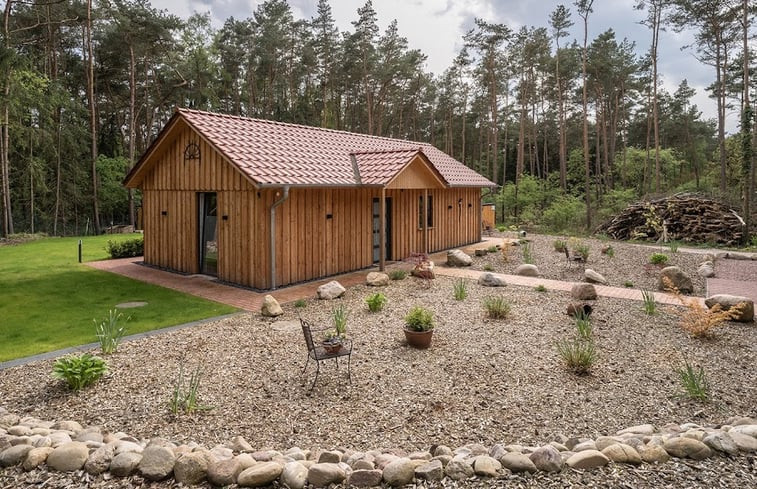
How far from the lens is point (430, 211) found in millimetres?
15680

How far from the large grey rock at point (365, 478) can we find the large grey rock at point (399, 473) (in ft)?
0.18

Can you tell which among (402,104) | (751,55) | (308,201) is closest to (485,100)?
(402,104)

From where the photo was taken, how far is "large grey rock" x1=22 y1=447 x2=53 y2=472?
338 centimetres

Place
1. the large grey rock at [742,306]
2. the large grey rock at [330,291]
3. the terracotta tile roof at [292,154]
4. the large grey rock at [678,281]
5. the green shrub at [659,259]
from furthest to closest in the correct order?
the green shrub at [659,259], the terracotta tile roof at [292,154], the large grey rock at [678,281], the large grey rock at [330,291], the large grey rock at [742,306]

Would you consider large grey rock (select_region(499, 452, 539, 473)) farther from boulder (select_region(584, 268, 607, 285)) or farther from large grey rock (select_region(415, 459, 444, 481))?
boulder (select_region(584, 268, 607, 285))

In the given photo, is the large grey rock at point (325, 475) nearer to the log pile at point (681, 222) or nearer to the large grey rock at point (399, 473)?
the large grey rock at point (399, 473)

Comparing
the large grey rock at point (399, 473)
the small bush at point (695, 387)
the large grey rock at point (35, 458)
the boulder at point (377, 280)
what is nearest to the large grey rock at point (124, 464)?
the large grey rock at point (35, 458)

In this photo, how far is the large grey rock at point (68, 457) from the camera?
11.0 feet

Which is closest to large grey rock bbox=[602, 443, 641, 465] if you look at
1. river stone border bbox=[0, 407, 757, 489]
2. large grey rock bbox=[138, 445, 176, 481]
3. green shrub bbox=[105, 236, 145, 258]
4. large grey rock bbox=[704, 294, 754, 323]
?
river stone border bbox=[0, 407, 757, 489]

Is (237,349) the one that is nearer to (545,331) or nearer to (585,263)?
(545,331)

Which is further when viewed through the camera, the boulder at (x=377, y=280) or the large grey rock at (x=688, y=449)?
the boulder at (x=377, y=280)

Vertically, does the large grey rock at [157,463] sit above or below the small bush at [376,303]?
below

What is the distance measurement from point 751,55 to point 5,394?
3534cm

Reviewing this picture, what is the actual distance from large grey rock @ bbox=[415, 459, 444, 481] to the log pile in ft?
60.1
